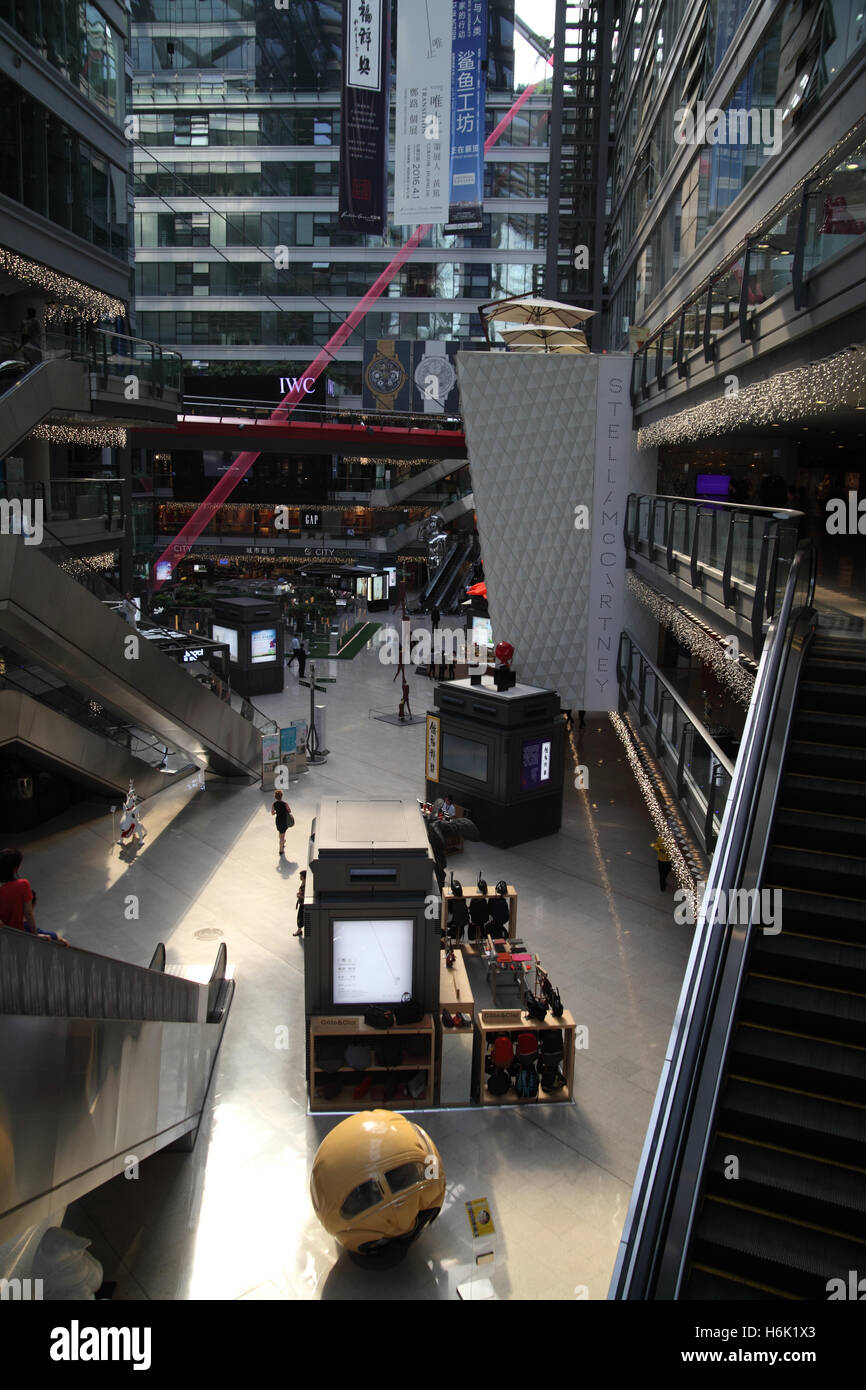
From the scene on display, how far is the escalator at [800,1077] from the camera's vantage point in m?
4.26

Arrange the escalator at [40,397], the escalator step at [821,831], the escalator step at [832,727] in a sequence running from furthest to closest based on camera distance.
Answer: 1. the escalator at [40,397]
2. the escalator step at [832,727]
3. the escalator step at [821,831]

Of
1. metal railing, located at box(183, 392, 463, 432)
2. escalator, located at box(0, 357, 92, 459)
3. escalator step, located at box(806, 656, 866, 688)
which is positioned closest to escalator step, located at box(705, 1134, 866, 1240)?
escalator step, located at box(806, 656, 866, 688)

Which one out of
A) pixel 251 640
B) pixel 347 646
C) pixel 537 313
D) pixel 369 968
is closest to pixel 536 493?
pixel 537 313

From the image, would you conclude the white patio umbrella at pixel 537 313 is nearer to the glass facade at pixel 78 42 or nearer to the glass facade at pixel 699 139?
the glass facade at pixel 699 139

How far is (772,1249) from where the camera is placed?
13.9ft

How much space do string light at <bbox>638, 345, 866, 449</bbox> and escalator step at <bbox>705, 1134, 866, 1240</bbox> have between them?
504 centimetres

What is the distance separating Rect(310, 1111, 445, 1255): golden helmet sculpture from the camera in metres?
6.27

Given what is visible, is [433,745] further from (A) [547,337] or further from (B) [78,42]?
(B) [78,42]

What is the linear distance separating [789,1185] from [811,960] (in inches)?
45.4

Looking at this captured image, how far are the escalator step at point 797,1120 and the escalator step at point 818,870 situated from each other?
1209mm

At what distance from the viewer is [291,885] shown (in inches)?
520

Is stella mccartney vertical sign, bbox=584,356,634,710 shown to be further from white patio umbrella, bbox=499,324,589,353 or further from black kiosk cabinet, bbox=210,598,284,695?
black kiosk cabinet, bbox=210,598,284,695

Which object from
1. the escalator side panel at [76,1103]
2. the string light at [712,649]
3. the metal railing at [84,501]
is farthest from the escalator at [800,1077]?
the metal railing at [84,501]
